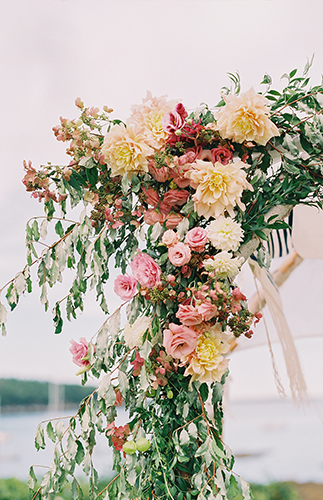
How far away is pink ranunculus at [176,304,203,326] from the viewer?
3.29 feet

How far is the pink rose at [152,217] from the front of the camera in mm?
1147

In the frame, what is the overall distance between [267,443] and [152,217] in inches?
220

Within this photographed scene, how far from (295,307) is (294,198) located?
2.50 meters

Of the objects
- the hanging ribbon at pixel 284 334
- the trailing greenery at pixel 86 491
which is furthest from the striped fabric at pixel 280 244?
the trailing greenery at pixel 86 491

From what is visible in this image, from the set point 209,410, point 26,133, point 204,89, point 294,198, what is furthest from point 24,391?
point 294,198

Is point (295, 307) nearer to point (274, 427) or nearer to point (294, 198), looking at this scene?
point (294, 198)

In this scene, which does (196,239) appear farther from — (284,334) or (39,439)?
(284,334)

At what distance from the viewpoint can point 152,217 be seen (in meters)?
1.15

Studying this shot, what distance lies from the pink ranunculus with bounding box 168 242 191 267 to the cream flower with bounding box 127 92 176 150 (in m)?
0.29

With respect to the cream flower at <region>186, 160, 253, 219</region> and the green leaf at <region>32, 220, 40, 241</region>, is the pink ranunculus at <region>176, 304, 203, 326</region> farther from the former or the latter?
the green leaf at <region>32, 220, 40, 241</region>

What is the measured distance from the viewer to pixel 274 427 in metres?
5.87

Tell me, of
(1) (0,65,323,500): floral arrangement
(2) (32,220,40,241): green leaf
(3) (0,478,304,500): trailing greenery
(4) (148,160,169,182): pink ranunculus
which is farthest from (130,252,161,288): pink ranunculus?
(3) (0,478,304,500): trailing greenery

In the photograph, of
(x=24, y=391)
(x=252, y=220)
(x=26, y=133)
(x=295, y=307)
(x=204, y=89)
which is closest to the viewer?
(x=252, y=220)

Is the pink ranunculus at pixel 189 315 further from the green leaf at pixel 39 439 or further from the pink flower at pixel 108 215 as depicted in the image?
the green leaf at pixel 39 439
